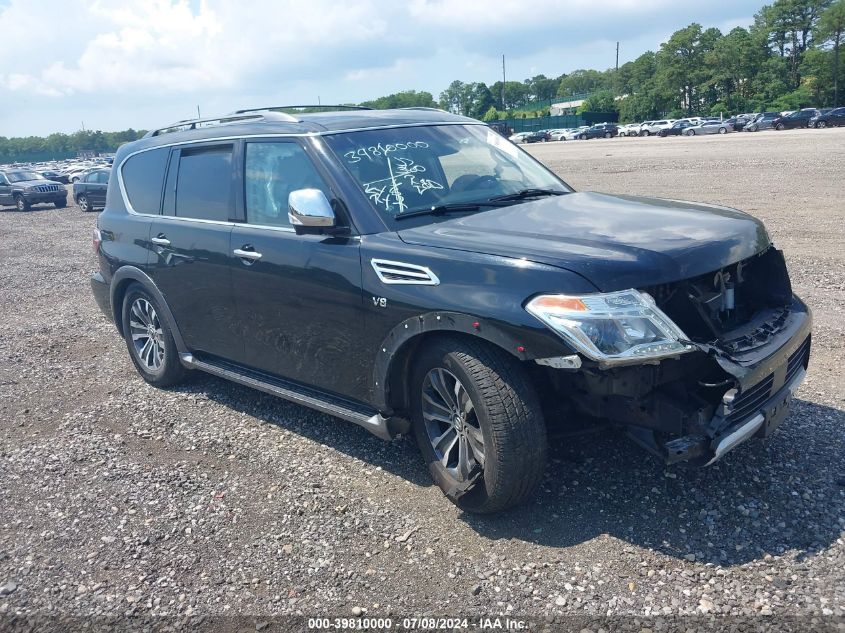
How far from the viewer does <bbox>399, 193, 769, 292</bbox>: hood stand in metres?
3.23

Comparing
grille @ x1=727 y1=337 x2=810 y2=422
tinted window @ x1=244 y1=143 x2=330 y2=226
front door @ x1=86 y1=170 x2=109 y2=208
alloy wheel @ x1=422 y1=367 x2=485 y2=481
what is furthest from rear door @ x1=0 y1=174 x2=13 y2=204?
grille @ x1=727 y1=337 x2=810 y2=422

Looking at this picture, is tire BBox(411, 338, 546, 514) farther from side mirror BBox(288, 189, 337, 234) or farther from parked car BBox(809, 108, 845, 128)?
parked car BBox(809, 108, 845, 128)

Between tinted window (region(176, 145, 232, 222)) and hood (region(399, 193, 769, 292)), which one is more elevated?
tinted window (region(176, 145, 232, 222))

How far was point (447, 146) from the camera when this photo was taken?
4.79 m

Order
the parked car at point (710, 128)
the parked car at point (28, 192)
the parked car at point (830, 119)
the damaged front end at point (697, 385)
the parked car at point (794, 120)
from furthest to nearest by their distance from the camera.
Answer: the parked car at point (710, 128), the parked car at point (794, 120), the parked car at point (830, 119), the parked car at point (28, 192), the damaged front end at point (697, 385)

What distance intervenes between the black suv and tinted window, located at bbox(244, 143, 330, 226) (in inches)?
0.5

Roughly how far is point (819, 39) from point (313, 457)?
323 feet

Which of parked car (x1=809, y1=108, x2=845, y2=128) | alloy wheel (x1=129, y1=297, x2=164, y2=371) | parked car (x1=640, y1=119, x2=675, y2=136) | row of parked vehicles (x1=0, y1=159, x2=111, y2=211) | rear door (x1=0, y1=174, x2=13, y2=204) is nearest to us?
alloy wheel (x1=129, y1=297, x2=164, y2=371)

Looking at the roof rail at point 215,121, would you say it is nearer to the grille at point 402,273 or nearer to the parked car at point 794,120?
the grille at point 402,273

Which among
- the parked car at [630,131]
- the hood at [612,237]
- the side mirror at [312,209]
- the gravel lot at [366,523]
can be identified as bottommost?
the gravel lot at [366,523]

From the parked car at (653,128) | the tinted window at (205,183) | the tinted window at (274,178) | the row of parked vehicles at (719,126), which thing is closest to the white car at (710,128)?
the row of parked vehicles at (719,126)

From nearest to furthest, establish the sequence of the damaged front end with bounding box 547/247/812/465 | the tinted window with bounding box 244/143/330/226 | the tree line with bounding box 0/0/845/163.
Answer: the damaged front end with bounding box 547/247/812/465 < the tinted window with bounding box 244/143/330/226 < the tree line with bounding box 0/0/845/163

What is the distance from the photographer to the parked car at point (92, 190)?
1016 inches

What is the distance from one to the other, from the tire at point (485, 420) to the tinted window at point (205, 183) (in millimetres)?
2042
